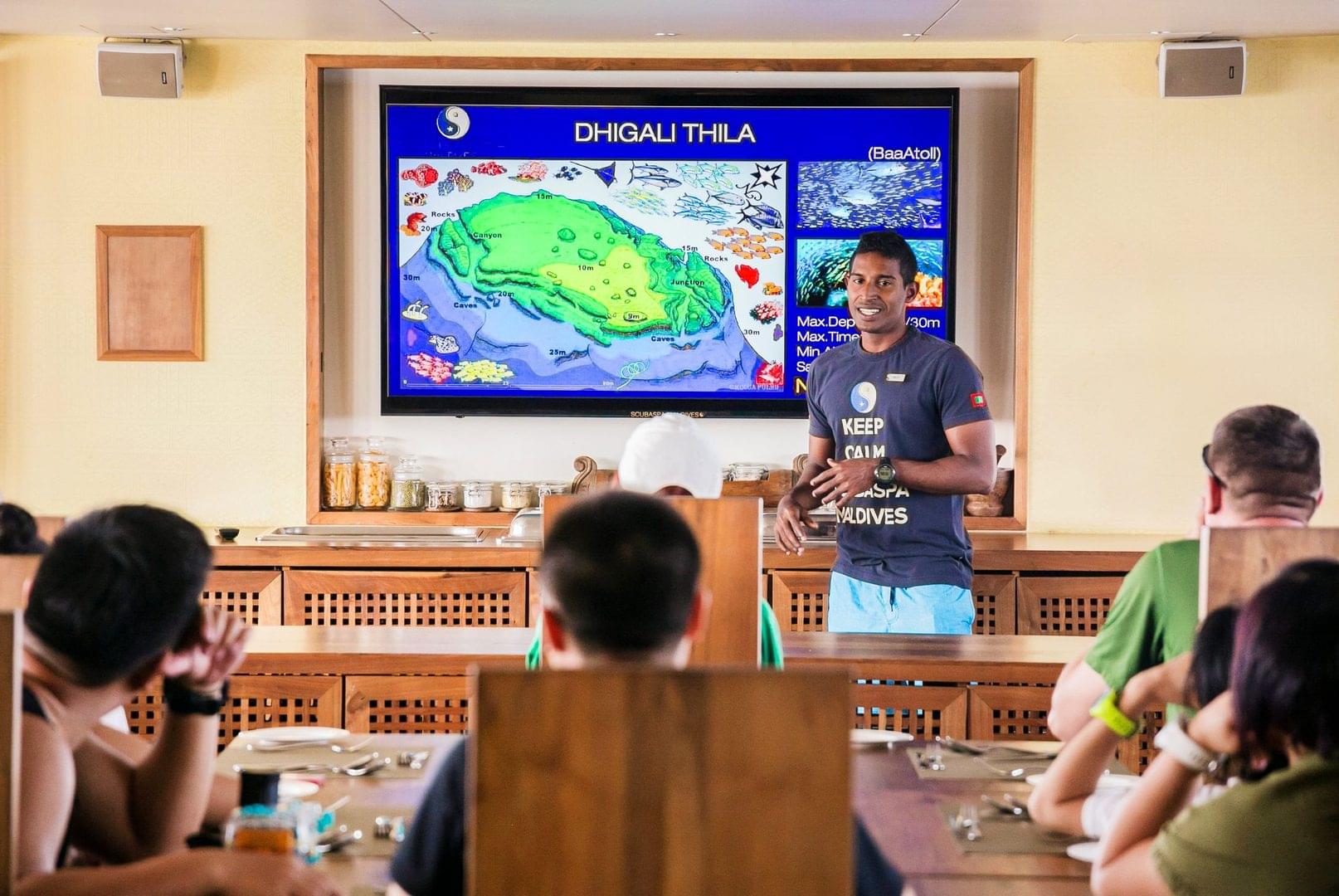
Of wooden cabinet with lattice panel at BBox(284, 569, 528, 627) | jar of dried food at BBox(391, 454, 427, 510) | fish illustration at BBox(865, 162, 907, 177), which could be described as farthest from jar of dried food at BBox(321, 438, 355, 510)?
fish illustration at BBox(865, 162, 907, 177)

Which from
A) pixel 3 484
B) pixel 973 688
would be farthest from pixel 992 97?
pixel 3 484

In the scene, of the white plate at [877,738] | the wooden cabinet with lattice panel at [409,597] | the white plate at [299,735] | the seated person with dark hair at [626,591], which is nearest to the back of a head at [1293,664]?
the seated person with dark hair at [626,591]

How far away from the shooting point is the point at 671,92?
5086 millimetres

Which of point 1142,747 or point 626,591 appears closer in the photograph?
point 626,591

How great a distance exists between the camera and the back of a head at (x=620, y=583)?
1271 millimetres

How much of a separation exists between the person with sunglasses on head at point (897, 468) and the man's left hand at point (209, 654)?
2045 millimetres

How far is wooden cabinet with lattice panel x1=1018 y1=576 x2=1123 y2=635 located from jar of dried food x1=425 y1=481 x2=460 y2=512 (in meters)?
2.07

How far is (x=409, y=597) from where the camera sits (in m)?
4.61

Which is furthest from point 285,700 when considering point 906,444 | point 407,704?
point 906,444

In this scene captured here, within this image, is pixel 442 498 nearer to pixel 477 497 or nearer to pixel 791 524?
pixel 477 497

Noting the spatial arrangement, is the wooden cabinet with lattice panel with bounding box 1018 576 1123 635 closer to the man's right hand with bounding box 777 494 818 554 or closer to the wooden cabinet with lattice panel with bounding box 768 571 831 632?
the wooden cabinet with lattice panel with bounding box 768 571 831 632

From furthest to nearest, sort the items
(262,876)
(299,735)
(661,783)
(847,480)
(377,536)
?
(377,536) → (847,480) → (299,735) → (262,876) → (661,783)

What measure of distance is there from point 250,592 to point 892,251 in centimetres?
242

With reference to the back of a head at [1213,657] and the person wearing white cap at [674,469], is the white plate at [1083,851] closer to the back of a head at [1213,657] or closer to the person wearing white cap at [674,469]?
the back of a head at [1213,657]
